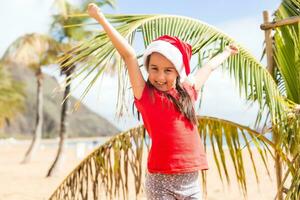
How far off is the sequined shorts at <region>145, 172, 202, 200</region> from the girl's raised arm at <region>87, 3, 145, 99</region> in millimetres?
358

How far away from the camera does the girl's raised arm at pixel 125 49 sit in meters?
2.21

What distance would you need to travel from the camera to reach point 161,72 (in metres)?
2.17

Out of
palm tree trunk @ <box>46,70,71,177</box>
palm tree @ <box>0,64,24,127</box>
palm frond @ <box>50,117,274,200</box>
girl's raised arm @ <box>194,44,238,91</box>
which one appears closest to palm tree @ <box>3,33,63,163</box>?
palm tree trunk @ <box>46,70,71,177</box>

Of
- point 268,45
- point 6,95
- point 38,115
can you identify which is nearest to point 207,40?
point 268,45

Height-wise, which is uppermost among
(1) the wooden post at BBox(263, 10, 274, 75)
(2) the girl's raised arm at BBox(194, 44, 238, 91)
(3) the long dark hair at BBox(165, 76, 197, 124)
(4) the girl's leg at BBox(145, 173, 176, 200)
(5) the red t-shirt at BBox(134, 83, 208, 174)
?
(1) the wooden post at BBox(263, 10, 274, 75)

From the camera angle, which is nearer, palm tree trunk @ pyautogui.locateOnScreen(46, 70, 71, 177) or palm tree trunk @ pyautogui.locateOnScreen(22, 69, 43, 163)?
palm tree trunk @ pyautogui.locateOnScreen(46, 70, 71, 177)

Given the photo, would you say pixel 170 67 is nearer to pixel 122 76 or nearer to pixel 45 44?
pixel 122 76

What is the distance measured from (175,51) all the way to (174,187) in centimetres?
55

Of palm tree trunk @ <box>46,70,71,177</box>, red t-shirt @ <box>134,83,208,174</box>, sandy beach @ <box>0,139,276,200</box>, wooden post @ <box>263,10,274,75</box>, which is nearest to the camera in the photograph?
red t-shirt @ <box>134,83,208,174</box>

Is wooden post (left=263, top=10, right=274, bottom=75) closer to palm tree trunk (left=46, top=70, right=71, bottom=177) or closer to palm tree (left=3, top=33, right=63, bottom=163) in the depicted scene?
palm tree trunk (left=46, top=70, right=71, bottom=177)

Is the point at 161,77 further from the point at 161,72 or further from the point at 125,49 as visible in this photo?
the point at 125,49

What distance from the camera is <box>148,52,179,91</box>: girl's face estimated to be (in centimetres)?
217

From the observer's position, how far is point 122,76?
2.73 metres

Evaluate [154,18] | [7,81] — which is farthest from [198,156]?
[7,81]
